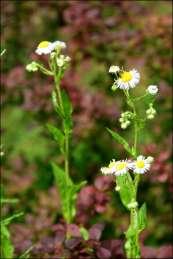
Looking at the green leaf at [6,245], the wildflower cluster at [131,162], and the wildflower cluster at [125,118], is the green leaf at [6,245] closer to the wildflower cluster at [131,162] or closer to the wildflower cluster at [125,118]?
the wildflower cluster at [131,162]

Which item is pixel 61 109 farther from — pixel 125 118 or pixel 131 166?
pixel 131 166

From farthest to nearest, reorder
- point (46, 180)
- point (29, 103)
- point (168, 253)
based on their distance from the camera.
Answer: point (46, 180) → point (29, 103) → point (168, 253)

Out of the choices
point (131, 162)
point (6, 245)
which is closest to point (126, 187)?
point (131, 162)

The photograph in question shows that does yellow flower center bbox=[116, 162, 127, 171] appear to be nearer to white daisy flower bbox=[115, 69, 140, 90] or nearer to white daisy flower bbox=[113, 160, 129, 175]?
white daisy flower bbox=[113, 160, 129, 175]

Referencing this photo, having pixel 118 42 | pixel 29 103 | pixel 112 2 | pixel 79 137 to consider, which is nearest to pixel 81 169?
pixel 79 137

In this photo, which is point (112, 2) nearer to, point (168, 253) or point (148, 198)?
point (148, 198)

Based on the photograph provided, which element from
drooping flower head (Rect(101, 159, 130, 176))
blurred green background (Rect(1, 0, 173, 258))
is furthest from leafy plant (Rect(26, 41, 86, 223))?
blurred green background (Rect(1, 0, 173, 258))

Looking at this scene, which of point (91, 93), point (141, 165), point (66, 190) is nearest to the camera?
point (141, 165)
